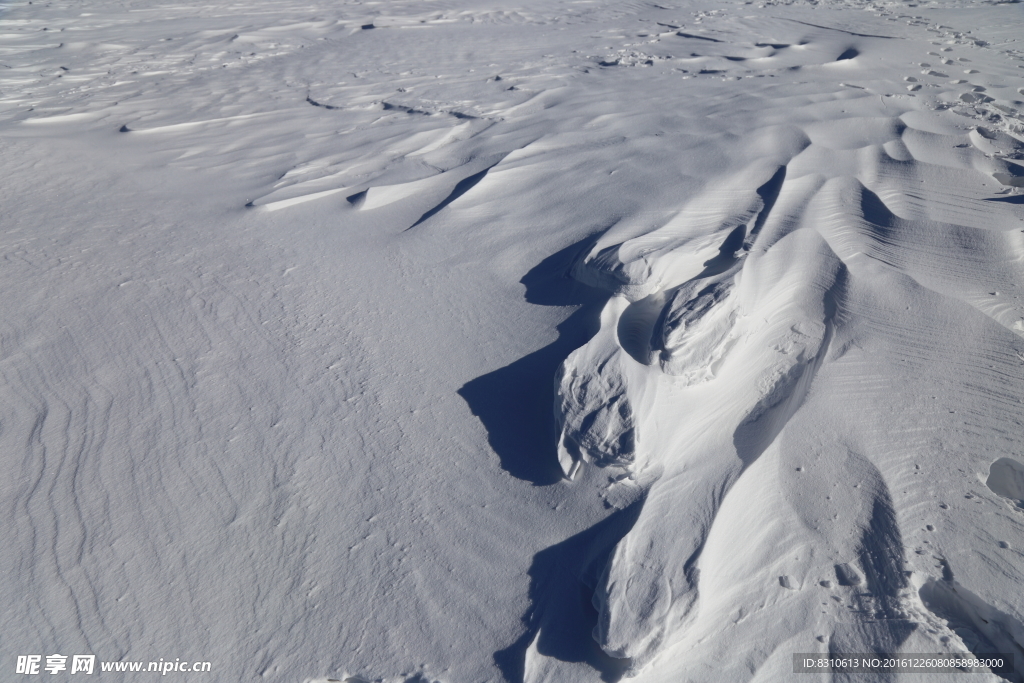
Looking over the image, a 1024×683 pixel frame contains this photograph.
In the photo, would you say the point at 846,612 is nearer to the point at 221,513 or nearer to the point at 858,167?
the point at 221,513

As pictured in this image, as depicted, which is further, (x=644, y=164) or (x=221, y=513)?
(x=644, y=164)

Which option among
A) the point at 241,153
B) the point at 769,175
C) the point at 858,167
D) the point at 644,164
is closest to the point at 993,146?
the point at 858,167

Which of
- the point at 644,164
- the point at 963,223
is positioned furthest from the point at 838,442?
the point at 644,164

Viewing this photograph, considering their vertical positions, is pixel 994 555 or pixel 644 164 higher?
pixel 644 164

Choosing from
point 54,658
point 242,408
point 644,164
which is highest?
point 644,164

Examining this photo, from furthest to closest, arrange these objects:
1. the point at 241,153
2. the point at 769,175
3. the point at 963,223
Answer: the point at 241,153 < the point at 769,175 < the point at 963,223

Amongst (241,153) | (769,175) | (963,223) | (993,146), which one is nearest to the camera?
(963,223)
